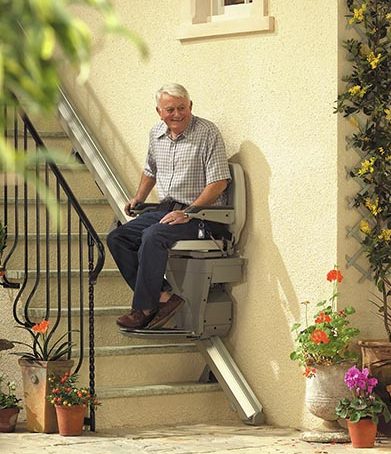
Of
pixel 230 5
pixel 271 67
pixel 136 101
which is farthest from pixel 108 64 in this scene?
pixel 271 67

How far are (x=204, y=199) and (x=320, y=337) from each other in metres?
0.95

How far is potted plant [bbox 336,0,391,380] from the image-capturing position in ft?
17.4

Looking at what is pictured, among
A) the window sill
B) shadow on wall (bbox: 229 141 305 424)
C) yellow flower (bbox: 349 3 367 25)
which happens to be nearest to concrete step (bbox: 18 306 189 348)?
shadow on wall (bbox: 229 141 305 424)

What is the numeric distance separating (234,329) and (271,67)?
1343 mm

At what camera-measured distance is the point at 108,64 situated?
6793 millimetres

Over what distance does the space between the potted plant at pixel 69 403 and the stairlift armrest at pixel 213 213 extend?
0.97 m

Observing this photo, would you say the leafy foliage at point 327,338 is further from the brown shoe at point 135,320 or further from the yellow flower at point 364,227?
the brown shoe at point 135,320

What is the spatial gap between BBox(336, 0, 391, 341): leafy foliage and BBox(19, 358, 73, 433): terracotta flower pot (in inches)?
60.2

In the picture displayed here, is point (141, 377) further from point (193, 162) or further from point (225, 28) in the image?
point (225, 28)

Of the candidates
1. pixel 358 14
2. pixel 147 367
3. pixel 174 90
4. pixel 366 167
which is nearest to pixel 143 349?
pixel 147 367

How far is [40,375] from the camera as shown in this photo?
17.3 ft

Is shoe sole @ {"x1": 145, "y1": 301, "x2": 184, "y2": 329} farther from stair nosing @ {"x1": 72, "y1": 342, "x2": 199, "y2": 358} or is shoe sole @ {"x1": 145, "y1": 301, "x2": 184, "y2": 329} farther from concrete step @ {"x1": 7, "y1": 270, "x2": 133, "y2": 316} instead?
concrete step @ {"x1": 7, "y1": 270, "x2": 133, "y2": 316}

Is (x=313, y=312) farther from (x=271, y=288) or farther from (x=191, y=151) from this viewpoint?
(x=191, y=151)

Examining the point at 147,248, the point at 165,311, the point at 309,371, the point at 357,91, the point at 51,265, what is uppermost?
the point at 357,91
